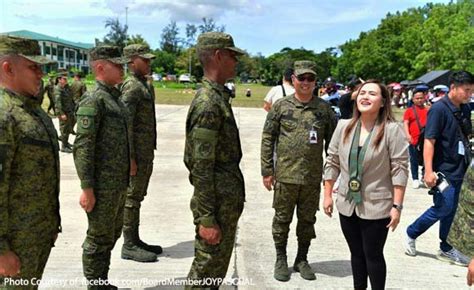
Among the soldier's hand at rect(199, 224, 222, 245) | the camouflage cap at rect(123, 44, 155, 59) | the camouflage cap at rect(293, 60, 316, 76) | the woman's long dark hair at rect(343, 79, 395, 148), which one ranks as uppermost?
the camouflage cap at rect(123, 44, 155, 59)

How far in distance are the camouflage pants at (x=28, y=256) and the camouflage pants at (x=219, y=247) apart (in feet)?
3.15

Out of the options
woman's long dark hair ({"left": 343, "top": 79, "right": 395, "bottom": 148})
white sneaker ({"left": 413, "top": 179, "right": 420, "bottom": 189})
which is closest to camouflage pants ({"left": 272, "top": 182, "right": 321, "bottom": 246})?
woman's long dark hair ({"left": 343, "top": 79, "right": 395, "bottom": 148})

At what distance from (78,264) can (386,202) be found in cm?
297

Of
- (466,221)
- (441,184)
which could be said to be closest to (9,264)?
(466,221)

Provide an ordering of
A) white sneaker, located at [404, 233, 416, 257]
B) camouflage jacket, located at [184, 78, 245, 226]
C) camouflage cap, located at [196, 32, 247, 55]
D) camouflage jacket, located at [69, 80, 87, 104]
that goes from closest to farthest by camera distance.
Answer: camouflage jacket, located at [184, 78, 245, 226], camouflage cap, located at [196, 32, 247, 55], white sneaker, located at [404, 233, 416, 257], camouflage jacket, located at [69, 80, 87, 104]

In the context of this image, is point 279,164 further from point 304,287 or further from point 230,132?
point 230,132

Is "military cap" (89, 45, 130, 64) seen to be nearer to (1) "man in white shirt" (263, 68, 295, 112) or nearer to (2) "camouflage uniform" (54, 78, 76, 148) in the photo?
(1) "man in white shirt" (263, 68, 295, 112)

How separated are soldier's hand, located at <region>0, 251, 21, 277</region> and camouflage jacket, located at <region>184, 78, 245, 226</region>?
1.07 metres

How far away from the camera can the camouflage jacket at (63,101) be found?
11.2 m

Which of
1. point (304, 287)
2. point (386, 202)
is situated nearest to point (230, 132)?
point (386, 202)

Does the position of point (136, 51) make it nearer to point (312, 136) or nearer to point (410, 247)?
point (312, 136)

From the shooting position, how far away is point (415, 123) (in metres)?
8.48

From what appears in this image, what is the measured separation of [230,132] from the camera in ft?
9.98

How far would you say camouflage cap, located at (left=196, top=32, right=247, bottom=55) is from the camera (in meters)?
3.01
